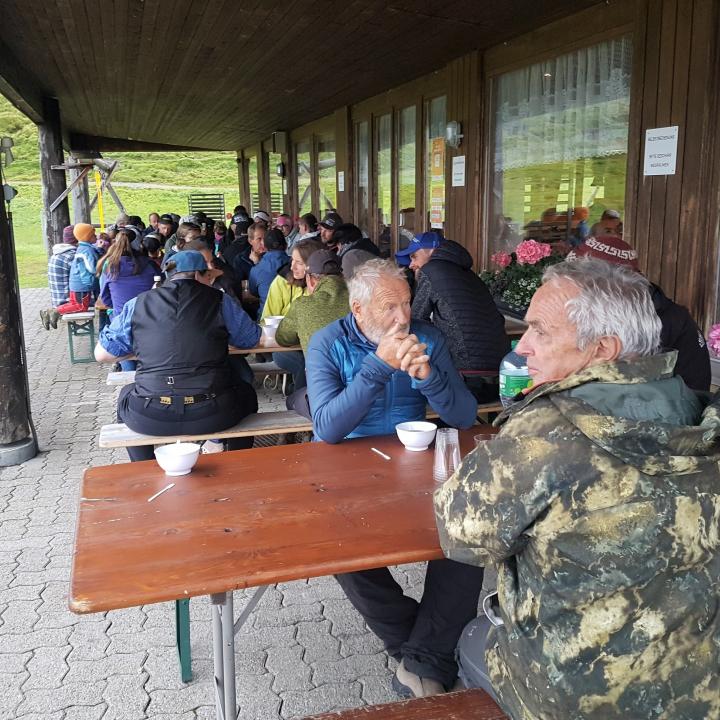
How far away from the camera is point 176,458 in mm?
2123

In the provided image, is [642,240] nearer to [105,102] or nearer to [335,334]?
[335,334]

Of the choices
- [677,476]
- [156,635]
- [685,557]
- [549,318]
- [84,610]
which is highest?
[549,318]

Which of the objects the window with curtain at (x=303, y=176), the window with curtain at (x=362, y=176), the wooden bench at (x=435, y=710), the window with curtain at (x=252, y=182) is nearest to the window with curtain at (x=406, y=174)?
the window with curtain at (x=362, y=176)

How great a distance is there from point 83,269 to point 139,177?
36963 mm

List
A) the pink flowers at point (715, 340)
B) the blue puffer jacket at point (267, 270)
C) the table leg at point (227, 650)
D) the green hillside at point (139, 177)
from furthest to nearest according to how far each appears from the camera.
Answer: the green hillside at point (139, 177), the blue puffer jacket at point (267, 270), the pink flowers at point (715, 340), the table leg at point (227, 650)

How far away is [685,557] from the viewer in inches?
50.6

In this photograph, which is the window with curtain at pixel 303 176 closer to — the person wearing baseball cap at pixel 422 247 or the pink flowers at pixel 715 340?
the person wearing baseball cap at pixel 422 247

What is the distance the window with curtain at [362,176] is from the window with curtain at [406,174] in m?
1.15

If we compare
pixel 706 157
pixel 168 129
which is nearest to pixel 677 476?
pixel 706 157

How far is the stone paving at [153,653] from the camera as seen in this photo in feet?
7.83

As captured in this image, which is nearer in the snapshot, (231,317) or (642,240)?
(231,317)

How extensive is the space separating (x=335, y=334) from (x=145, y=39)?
5.38 meters

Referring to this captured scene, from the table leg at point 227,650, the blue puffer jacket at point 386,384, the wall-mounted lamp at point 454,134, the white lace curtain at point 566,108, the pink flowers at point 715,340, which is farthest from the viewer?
the wall-mounted lamp at point 454,134

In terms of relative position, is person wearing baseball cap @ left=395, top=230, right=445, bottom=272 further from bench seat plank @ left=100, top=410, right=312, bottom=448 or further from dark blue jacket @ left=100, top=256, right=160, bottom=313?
dark blue jacket @ left=100, top=256, right=160, bottom=313
